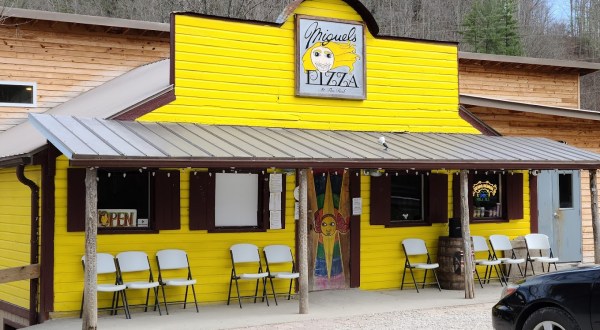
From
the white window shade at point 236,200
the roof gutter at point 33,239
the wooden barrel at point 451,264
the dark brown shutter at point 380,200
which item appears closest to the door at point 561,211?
the wooden barrel at point 451,264

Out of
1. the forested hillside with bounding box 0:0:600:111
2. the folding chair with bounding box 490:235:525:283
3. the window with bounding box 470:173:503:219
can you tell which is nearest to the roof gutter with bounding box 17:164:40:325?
the window with bounding box 470:173:503:219

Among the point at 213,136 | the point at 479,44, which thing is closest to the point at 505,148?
the point at 213,136

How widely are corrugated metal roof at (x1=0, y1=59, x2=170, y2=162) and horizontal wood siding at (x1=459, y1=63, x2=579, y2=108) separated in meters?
7.51

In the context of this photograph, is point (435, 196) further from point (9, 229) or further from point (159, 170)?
point (9, 229)

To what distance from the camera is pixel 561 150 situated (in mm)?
14273

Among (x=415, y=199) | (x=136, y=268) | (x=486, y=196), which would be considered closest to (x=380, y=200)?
(x=415, y=199)

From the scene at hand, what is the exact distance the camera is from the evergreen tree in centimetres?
3894

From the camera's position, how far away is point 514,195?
15.3 m

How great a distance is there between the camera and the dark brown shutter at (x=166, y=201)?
38.3 feet

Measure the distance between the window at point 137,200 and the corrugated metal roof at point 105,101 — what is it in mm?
1018

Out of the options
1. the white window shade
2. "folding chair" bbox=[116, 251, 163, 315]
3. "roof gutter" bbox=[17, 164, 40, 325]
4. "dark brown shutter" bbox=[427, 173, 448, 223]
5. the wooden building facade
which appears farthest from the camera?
the wooden building facade

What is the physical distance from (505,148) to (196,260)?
5.73 meters

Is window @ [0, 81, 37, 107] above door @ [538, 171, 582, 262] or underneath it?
above

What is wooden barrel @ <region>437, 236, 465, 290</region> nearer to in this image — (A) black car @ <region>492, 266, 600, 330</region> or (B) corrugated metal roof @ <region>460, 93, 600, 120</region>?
(B) corrugated metal roof @ <region>460, 93, 600, 120</region>
